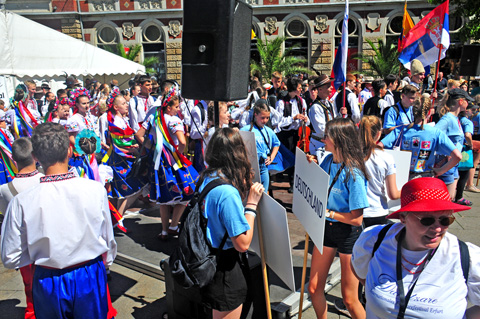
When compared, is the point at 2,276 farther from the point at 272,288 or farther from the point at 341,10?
the point at 341,10

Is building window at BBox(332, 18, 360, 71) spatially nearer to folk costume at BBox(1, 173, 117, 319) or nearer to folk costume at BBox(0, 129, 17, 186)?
folk costume at BBox(0, 129, 17, 186)

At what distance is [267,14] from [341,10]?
422cm

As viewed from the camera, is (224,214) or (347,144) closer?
(224,214)

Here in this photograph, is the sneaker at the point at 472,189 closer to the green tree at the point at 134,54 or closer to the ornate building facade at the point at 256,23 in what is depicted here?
the ornate building facade at the point at 256,23

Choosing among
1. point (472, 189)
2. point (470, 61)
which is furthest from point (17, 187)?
A: point (470, 61)

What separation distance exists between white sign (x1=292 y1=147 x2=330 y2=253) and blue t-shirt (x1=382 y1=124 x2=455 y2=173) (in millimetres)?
2229

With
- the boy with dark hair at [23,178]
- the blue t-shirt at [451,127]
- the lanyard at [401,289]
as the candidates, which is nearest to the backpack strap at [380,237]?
the lanyard at [401,289]

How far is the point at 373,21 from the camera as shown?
958 inches

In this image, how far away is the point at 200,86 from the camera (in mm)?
3588

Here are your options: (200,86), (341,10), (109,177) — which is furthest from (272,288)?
(341,10)

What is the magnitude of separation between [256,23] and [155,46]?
6.40 m

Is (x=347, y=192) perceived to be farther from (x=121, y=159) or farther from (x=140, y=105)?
(x=140, y=105)

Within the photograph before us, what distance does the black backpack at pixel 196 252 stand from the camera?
252cm

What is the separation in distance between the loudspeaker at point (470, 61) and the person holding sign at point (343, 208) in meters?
9.27
